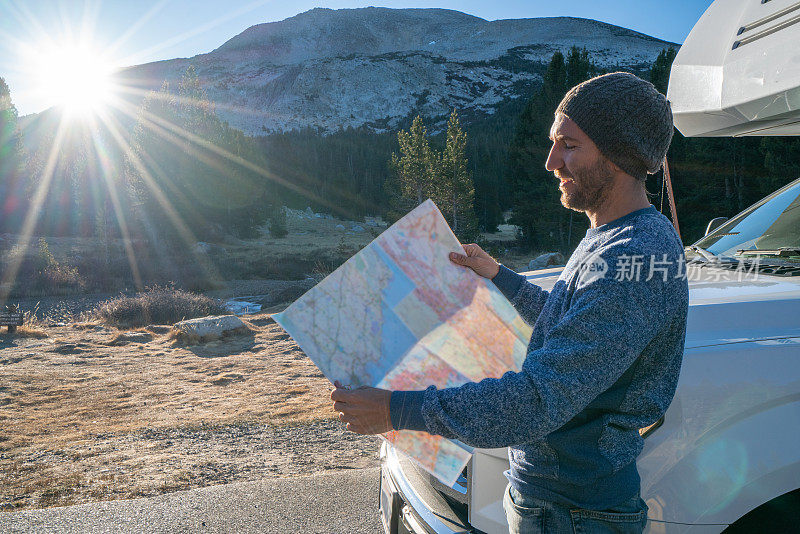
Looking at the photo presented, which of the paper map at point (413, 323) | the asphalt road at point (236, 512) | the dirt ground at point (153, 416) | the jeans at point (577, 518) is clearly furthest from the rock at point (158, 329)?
the jeans at point (577, 518)

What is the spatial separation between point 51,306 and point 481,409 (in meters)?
22.8

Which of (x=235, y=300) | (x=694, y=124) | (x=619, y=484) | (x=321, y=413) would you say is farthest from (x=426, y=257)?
(x=235, y=300)

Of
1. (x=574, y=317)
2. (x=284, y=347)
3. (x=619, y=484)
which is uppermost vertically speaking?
(x=574, y=317)

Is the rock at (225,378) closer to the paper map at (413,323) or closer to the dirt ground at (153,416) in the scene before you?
the dirt ground at (153,416)

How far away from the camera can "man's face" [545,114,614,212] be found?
1.40 metres

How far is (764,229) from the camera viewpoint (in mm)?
3031

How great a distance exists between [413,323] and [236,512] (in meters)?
2.64

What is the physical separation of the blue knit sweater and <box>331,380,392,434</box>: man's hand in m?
0.03

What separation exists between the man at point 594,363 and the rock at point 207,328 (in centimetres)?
1154

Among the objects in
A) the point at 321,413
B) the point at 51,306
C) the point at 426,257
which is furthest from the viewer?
the point at 51,306

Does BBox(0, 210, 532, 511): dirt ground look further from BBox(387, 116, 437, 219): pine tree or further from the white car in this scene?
BBox(387, 116, 437, 219): pine tree

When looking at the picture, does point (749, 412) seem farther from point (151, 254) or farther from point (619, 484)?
point (151, 254)

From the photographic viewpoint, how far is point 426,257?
1.86 metres

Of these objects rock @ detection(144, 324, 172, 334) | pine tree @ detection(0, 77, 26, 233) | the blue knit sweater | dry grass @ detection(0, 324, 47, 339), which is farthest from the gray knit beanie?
pine tree @ detection(0, 77, 26, 233)
